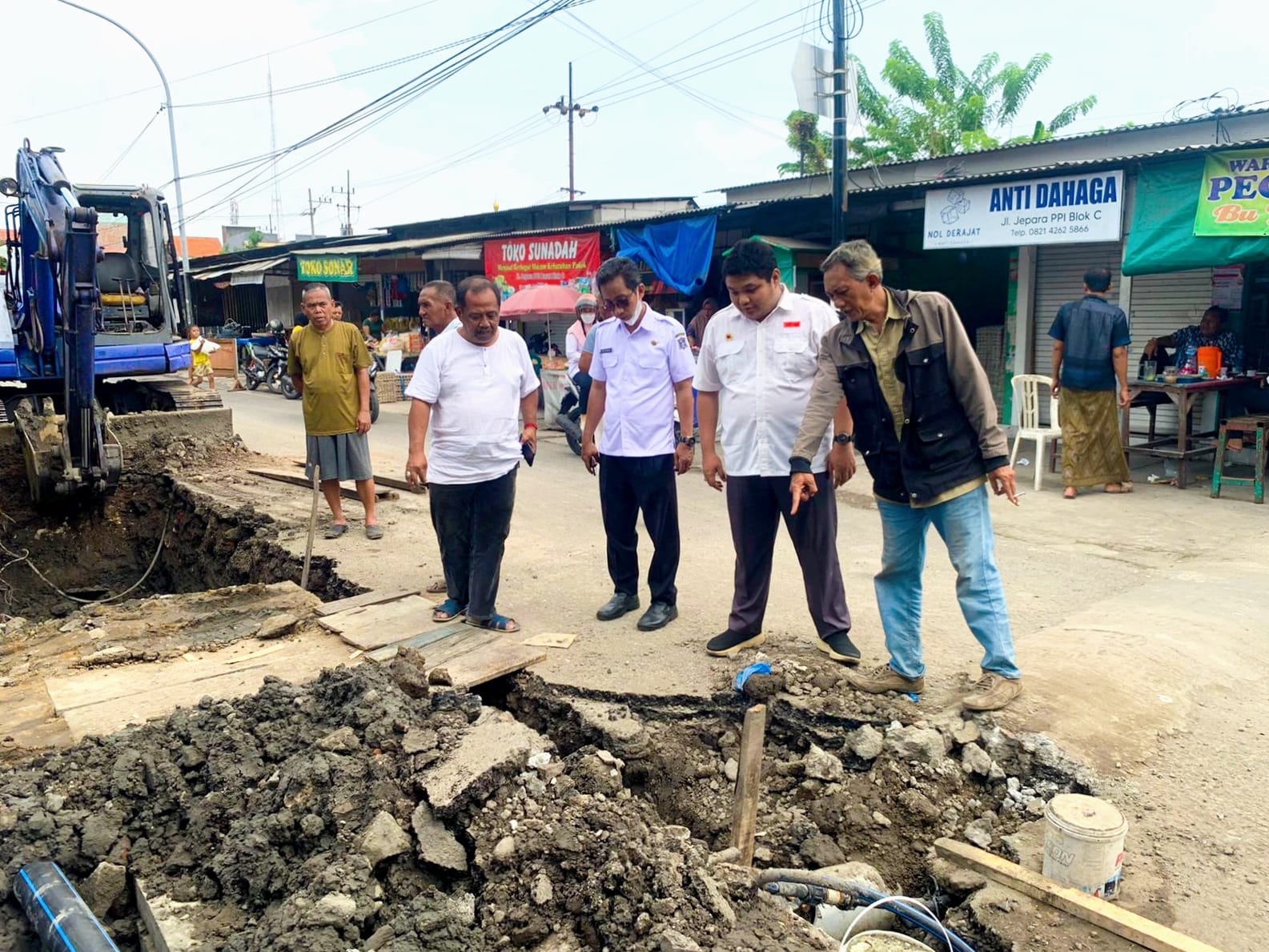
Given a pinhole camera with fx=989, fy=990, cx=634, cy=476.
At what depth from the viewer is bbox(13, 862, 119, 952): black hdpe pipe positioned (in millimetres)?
2998

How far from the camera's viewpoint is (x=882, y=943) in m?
2.78

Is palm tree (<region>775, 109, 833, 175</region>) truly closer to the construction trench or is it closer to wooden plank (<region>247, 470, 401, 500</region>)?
wooden plank (<region>247, 470, 401, 500</region>)

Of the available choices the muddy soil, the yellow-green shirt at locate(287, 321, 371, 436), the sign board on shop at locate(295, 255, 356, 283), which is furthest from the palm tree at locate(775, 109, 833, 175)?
the muddy soil

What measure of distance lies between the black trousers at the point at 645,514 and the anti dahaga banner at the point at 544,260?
10635 mm

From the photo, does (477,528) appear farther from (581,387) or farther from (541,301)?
(541,301)

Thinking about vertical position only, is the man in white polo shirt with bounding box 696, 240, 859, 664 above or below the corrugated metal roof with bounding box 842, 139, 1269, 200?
below

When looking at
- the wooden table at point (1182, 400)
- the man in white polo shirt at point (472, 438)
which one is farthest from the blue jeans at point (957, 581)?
the wooden table at point (1182, 400)

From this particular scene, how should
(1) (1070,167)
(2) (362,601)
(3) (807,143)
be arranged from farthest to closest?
(3) (807,143) < (1) (1070,167) < (2) (362,601)

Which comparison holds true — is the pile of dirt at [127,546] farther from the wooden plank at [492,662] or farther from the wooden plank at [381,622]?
the wooden plank at [492,662]

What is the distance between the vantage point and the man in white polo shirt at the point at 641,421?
5074mm

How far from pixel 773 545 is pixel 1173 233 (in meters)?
6.51

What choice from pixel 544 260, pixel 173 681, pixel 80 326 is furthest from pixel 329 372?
pixel 544 260

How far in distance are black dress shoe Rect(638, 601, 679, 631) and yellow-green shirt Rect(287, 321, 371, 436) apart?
10.2ft

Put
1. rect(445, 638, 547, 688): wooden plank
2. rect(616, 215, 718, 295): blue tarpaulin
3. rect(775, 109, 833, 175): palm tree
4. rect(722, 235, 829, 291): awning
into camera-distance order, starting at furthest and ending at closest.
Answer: rect(775, 109, 833, 175): palm tree → rect(616, 215, 718, 295): blue tarpaulin → rect(722, 235, 829, 291): awning → rect(445, 638, 547, 688): wooden plank
